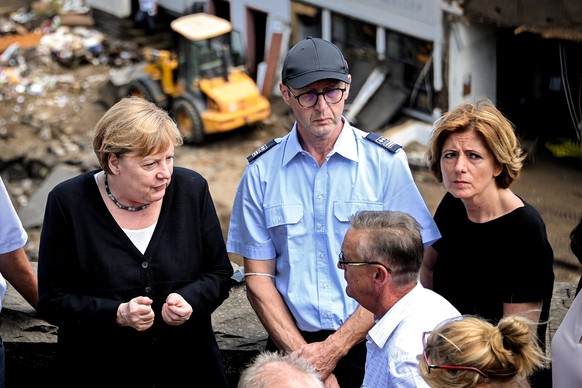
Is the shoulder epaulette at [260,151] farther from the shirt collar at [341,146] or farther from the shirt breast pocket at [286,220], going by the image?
the shirt breast pocket at [286,220]

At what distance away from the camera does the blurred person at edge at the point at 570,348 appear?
10.5 feet

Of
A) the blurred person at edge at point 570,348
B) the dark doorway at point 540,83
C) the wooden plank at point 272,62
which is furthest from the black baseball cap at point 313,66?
the wooden plank at point 272,62

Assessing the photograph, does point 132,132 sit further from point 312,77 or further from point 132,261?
point 312,77

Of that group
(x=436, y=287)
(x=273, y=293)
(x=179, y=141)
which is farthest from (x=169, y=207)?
(x=436, y=287)

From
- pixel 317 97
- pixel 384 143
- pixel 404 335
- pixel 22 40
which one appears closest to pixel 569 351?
pixel 404 335

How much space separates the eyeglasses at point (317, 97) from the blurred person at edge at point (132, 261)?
559mm

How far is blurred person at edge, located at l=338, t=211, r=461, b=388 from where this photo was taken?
3.01 metres

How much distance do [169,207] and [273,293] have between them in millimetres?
610

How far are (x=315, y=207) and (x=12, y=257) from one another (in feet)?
4.40

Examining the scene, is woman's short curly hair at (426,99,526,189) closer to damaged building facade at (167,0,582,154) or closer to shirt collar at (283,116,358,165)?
shirt collar at (283,116,358,165)

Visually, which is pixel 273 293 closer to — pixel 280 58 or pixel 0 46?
pixel 280 58

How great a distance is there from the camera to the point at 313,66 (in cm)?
374

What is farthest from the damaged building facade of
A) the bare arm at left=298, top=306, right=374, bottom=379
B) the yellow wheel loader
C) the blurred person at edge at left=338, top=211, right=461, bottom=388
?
the blurred person at edge at left=338, top=211, right=461, bottom=388

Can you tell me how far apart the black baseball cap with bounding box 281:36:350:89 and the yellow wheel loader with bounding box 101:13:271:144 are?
11.7 meters
